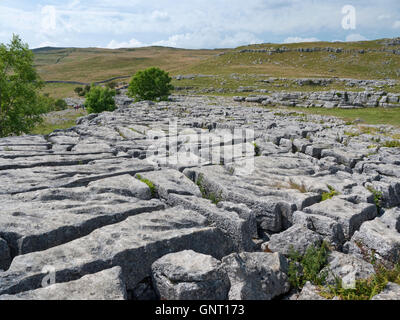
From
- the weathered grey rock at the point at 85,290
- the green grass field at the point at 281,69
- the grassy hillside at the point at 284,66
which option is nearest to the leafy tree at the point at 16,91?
the weathered grey rock at the point at 85,290

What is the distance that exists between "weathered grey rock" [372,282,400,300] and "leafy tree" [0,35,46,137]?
33.5 metres

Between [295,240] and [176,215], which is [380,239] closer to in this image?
[295,240]

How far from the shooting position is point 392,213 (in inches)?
332

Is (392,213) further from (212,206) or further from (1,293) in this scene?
(1,293)

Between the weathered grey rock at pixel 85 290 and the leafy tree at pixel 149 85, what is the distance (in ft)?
195

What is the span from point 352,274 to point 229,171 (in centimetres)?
608

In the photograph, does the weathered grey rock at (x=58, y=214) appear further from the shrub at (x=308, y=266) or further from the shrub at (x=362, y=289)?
the shrub at (x=362, y=289)

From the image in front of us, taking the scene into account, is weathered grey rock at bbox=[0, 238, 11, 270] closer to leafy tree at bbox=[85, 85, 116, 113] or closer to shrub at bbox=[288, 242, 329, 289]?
shrub at bbox=[288, 242, 329, 289]

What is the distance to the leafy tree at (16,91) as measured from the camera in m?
30.2

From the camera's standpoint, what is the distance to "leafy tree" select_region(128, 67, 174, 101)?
62547mm

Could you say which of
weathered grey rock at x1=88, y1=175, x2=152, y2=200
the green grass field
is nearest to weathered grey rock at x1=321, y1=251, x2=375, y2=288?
weathered grey rock at x1=88, y1=175, x2=152, y2=200

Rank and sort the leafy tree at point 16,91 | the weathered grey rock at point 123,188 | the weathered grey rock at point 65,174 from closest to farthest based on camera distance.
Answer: the weathered grey rock at point 123,188
the weathered grey rock at point 65,174
the leafy tree at point 16,91

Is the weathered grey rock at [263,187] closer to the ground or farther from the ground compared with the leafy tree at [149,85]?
closer to the ground
